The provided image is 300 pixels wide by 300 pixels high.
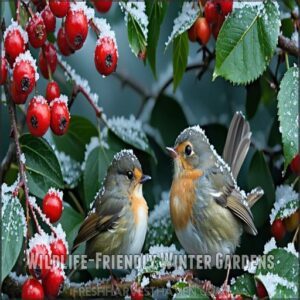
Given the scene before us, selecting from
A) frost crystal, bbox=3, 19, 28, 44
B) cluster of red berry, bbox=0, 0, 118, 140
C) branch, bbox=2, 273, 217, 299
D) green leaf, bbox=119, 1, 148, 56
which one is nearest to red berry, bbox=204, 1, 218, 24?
green leaf, bbox=119, 1, 148, 56

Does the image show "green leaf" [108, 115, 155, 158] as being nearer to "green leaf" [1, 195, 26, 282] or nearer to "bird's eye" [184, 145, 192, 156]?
"bird's eye" [184, 145, 192, 156]

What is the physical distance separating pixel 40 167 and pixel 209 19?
0.36 m

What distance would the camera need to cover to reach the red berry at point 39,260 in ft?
3.74

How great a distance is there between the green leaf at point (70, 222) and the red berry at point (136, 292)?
192 millimetres

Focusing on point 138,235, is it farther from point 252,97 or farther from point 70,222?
point 252,97

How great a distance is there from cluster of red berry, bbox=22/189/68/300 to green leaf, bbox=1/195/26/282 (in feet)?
0.11

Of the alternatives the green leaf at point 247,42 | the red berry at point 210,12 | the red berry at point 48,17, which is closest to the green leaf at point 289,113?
the green leaf at point 247,42

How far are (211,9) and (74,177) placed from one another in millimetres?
402

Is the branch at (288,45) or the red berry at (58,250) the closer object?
the red berry at (58,250)

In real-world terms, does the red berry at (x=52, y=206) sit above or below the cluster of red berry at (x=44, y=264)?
above

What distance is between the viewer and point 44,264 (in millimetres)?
1149

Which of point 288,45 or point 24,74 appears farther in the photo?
point 288,45

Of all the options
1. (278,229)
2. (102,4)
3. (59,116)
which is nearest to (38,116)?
(59,116)

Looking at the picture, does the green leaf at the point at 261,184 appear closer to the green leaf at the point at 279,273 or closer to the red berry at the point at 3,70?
the green leaf at the point at 279,273
